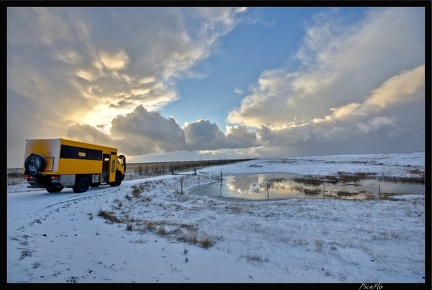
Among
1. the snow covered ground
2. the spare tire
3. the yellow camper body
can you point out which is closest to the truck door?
the yellow camper body

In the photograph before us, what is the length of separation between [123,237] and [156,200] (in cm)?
1113

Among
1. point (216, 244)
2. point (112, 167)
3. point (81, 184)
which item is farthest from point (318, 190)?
point (81, 184)

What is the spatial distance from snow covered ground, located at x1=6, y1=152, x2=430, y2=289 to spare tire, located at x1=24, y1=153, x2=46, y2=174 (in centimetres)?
260

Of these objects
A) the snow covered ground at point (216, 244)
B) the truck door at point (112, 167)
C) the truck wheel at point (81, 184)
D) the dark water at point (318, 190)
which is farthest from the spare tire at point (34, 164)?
the dark water at point (318, 190)

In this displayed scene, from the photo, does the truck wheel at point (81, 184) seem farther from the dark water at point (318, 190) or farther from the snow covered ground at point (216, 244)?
the dark water at point (318, 190)

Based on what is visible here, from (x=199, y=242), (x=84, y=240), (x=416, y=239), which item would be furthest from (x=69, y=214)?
(x=416, y=239)

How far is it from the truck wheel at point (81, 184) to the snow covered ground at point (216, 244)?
2846mm

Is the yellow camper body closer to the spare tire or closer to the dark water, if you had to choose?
the spare tire

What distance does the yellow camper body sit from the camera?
15.0 m

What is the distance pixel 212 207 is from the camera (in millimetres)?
17484

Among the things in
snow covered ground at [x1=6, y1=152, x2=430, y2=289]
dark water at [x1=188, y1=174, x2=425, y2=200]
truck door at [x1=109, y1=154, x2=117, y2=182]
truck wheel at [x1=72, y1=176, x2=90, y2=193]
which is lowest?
snow covered ground at [x1=6, y1=152, x2=430, y2=289]

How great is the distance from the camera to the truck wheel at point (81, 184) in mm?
17453
